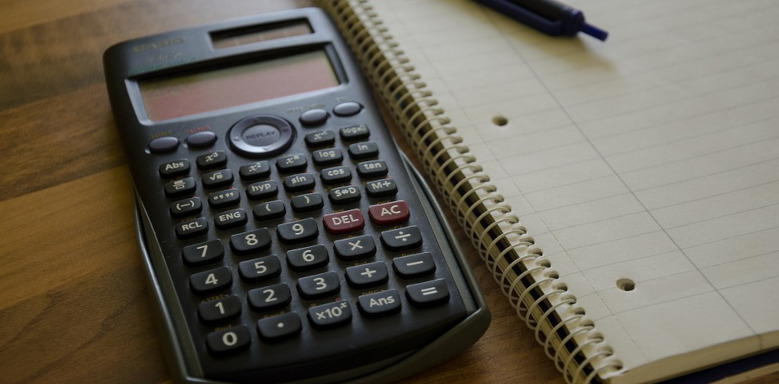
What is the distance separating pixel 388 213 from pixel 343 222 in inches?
1.0

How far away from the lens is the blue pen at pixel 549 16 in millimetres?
561

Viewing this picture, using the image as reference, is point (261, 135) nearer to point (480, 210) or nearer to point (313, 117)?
point (313, 117)

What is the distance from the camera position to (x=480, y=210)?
45 centimetres

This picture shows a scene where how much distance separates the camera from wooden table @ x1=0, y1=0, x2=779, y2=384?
1.29 ft

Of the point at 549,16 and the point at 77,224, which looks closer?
the point at 77,224

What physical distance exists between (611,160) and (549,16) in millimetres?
149

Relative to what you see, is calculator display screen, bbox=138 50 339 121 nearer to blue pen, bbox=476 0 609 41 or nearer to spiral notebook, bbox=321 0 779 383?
spiral notebook, bbox=321 0 779 383

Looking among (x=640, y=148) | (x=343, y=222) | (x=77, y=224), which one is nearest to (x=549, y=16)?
(x=640, y=148)

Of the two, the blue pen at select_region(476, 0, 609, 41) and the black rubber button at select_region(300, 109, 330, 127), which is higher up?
the blue pen at select_region(476, 0, 609, 41)

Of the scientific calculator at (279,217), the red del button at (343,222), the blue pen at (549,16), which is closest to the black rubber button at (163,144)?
the scientific calculator at (279,217)

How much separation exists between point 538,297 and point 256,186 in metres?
0.17

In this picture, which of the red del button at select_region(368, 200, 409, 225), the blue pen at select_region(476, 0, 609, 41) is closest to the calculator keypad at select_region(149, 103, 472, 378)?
the red del button at select_region(368, 200, 409, 225)

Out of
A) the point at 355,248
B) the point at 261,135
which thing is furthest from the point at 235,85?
the point at 355,248

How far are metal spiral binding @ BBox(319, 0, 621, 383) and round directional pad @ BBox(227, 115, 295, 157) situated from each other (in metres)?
0.09
